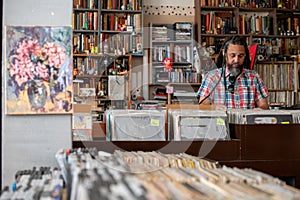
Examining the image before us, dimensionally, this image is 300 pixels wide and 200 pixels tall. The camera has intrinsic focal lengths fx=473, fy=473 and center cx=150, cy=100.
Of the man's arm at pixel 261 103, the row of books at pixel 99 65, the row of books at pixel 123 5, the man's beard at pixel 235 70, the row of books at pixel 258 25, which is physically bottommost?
the man's arm at pixel 261 103

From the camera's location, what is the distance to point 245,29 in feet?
23.1

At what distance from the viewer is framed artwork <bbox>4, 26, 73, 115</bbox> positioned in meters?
2.27

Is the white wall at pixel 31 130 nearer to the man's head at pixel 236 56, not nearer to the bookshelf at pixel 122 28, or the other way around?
the man's head at pixel 236 56

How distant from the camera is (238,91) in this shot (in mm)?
4102

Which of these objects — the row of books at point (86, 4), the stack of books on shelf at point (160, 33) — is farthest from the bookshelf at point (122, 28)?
the stack of books on shelf at point (160, 33)

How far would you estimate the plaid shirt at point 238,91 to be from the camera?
4082 millimetres

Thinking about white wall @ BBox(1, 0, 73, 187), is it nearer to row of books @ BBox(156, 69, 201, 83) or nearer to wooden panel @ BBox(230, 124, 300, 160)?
wooden panel @ BBox(230, 124, 300, 160)

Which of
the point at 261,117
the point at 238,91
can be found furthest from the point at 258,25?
the point at 261,117

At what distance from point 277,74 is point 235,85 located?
3176 mm

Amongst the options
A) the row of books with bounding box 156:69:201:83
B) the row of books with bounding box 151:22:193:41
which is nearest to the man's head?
the row of books with bounding box 156:69:201:83

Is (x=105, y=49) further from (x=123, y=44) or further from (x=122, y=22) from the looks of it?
(x=122, y=22)

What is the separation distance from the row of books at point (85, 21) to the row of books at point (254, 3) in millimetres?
1600

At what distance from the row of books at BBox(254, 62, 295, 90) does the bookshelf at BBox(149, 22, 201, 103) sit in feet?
3.24

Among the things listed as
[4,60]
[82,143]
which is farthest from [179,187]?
[82,143]
